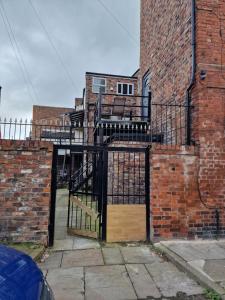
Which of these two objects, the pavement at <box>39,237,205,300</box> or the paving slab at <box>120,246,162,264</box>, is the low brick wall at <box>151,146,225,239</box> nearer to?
the paving slab at <box>120,246,162,264</box>

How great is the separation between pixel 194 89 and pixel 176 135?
1265 mm

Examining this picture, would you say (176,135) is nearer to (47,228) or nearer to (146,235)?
(146,235)

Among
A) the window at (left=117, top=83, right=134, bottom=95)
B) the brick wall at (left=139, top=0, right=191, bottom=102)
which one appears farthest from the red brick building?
the window at (left=117, top=83, right=134, bottom=95)

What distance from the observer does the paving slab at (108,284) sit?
317cm

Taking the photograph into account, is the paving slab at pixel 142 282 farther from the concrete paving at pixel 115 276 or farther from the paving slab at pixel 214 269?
the paving slab at pixel 214 269

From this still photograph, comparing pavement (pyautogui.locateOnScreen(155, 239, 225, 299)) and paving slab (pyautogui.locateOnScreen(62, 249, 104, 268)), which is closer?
pavement (pyautogui.locateOnScreen(155, 239, 225, 299))

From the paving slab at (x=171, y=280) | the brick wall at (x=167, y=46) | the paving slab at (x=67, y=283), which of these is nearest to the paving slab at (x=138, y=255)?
the paving slab at (x=171, y=280)

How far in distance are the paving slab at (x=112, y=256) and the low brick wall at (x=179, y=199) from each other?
0.93 metres

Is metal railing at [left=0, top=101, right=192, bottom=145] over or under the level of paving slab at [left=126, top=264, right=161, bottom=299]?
over

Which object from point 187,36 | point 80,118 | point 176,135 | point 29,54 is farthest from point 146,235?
point 80,118

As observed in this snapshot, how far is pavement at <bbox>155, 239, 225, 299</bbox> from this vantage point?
3.43 m

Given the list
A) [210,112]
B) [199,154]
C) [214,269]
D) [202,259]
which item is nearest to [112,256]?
[202,259]

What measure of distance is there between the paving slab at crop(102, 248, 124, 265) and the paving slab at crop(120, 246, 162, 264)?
0.29 ft

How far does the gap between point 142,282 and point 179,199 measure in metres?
2.22
